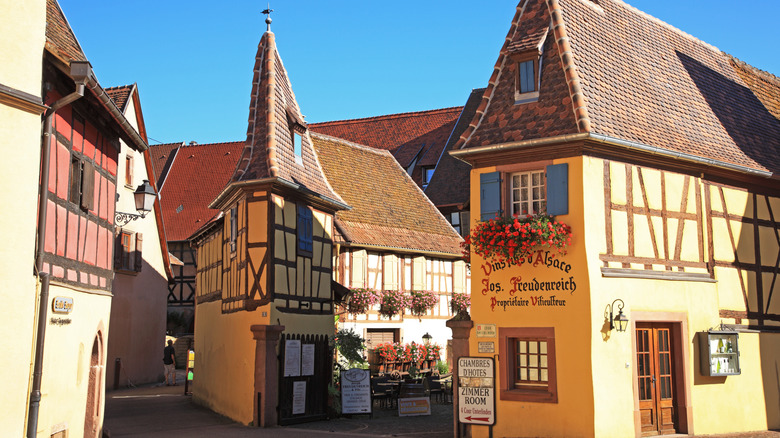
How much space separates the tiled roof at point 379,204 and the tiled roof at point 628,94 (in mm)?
11314

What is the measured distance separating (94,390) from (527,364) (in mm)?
8073

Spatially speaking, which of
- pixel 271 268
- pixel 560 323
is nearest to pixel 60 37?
pixel 271 268

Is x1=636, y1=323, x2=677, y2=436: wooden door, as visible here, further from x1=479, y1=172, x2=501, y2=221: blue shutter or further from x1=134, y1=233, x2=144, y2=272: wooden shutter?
x1=134, y1=233, x2=144, y2=272: wooden shutter

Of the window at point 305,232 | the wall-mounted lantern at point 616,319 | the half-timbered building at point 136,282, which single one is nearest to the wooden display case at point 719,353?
the wall-mounted lantern at point 616,319

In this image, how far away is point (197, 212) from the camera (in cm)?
4044

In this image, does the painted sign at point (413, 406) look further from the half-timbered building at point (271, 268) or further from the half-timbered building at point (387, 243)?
the half-timbered building at point (387, 243)

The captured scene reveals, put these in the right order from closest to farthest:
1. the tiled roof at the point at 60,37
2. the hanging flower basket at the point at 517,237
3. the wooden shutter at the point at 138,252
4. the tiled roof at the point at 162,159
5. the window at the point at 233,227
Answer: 1. the tiled roof at the point at 60,37
2. the hanging flower basket at the point at 517,237
3. the window at the point at 233,227
4. the wooden shutter at the point at 138,252
5. the tiled roof at the point at 162,159

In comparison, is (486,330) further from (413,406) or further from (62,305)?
(62,305)

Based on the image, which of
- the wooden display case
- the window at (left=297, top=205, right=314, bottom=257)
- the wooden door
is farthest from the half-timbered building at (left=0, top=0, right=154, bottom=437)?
the wooden display case

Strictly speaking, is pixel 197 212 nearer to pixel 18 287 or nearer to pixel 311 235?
pixel 311 235

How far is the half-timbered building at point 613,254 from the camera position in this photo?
14742 millimetres

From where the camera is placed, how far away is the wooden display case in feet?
52.6

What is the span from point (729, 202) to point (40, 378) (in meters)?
13.8

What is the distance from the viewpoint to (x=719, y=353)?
1623 cm
